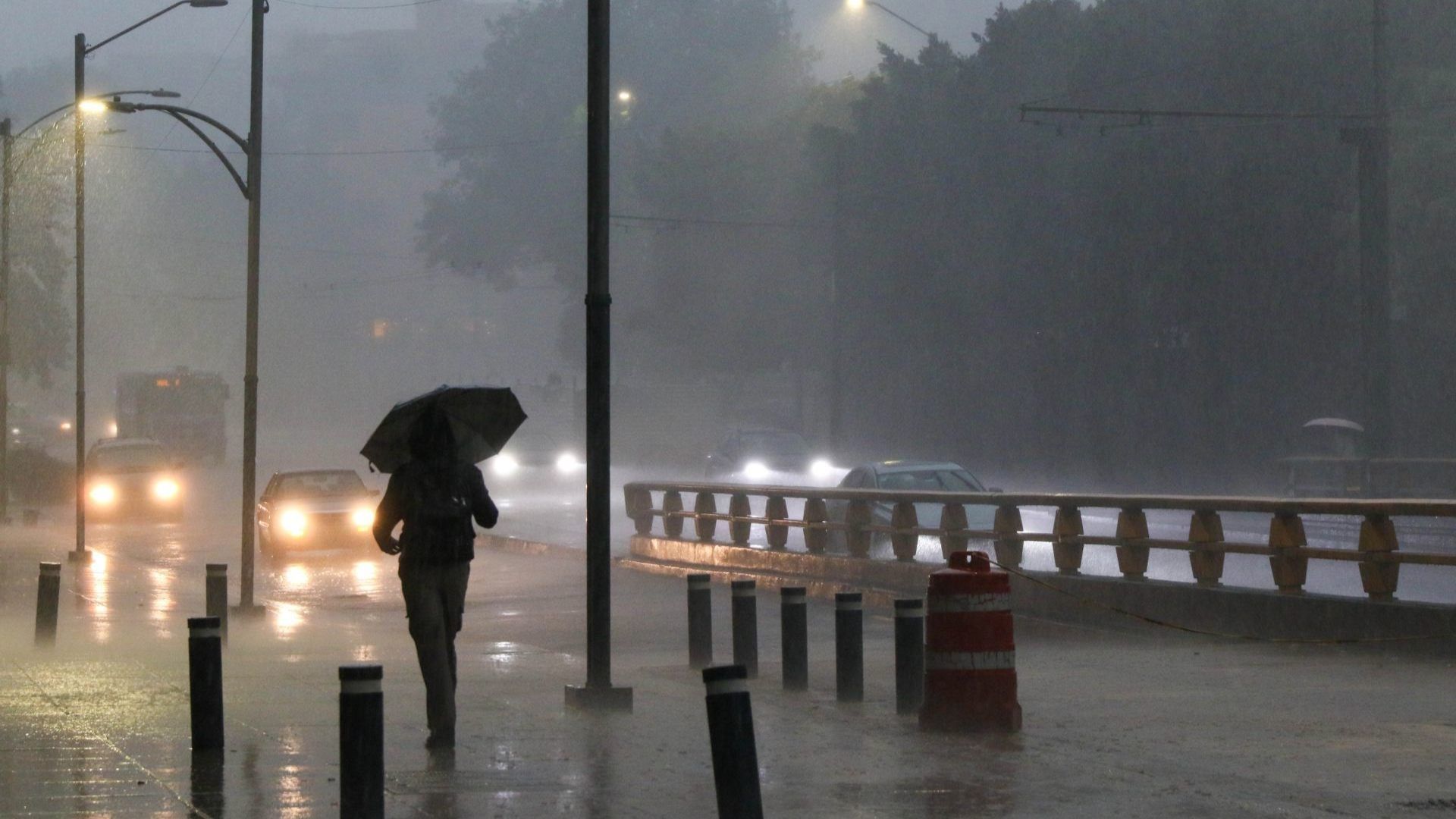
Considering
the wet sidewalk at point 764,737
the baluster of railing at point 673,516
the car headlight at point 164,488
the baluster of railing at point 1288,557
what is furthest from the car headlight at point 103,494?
the baluster of railing at point 1288,557

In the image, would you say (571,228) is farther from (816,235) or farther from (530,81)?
(816,235)

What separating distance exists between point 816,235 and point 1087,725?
6674 cm

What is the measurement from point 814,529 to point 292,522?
11.1m

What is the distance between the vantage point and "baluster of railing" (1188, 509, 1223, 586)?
17.3 meters

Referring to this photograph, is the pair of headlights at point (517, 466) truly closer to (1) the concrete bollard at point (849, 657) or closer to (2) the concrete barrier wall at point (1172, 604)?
(2) the concrete barrier wall at point (1172, 604)

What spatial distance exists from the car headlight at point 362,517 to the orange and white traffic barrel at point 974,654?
2241 cm

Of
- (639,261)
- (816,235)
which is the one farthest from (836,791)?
(639,261)

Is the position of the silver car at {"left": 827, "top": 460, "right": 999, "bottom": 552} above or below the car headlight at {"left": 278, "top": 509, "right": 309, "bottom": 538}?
above

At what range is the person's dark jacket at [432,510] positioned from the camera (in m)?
10.5

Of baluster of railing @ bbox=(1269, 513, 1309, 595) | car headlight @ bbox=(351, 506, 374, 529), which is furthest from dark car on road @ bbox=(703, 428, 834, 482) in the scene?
baluster of railing @ bbox=(1269, 513, 1309, 595)

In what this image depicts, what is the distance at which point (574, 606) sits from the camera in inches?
896

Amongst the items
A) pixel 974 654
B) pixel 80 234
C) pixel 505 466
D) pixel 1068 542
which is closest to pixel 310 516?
pixel 80 234

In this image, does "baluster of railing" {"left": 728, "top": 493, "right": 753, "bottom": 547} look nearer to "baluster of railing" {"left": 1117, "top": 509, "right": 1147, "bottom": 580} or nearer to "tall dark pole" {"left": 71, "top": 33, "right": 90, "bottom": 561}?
"baluster of railing" {"left": 1117, "top": 509, "right": 1147, "bottom": 580}

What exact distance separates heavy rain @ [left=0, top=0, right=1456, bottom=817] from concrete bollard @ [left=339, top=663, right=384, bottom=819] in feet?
0.06
